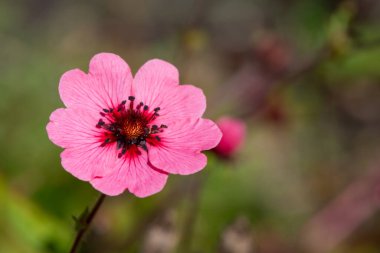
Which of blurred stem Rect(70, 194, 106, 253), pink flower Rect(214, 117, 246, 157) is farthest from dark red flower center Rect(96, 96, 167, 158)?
pink flower Rect(214, 117, 246, 157)

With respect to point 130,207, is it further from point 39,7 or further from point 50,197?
point 39,7

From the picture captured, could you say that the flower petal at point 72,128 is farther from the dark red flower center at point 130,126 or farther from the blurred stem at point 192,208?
the blurred stem at point 192,208

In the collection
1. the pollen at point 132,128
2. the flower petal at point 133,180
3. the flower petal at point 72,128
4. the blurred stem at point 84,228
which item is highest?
the pollen at point 132,128

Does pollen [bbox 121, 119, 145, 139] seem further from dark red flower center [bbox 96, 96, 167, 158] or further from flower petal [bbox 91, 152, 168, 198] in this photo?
flower petal [bbox 91, 152, 168, 198]

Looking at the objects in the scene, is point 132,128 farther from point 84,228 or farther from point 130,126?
point 84,228

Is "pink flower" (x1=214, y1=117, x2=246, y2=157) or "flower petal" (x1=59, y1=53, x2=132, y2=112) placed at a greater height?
"pink flower" (x1=214, y1=117, x2=246, y2=157)

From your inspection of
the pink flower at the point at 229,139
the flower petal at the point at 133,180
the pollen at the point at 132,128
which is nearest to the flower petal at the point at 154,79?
the pollen at the point at 132,128

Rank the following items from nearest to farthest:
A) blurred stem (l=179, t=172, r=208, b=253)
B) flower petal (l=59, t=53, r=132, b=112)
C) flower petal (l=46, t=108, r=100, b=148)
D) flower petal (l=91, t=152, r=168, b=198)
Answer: flower petal (l=91, t=152, r=168, b=198) < flower petal (l=46, t=108, r=100, b=148) < flower petal (l=59, t=53, r=132, b=112) < blurred stem (l=179, t=172, r=208, b=253)
